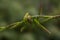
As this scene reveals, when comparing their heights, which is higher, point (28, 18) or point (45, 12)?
point (28, 18)

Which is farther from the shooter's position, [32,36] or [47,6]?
[47,6]

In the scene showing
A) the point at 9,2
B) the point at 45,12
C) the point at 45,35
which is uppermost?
the point at 9,2

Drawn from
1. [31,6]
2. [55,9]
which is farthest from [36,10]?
[55,9]

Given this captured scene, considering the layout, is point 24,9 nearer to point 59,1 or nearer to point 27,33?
point 27,33

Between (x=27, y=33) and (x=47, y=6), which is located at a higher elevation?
(x=47, y=6)

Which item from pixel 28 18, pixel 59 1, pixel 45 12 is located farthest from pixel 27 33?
pixel 28 18

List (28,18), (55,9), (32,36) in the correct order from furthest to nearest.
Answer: (55,9) → (32,36) → (28,18)

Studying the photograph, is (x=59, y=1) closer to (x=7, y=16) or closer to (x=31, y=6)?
(x=31, y=6)

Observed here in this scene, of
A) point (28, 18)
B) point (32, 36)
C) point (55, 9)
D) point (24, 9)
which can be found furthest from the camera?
point (55, 9)

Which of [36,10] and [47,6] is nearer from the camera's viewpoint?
[36,10]
